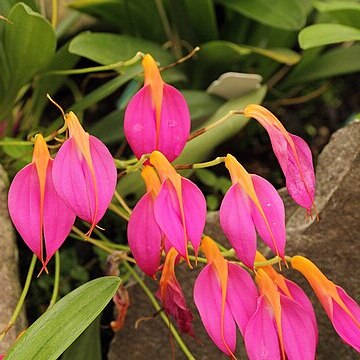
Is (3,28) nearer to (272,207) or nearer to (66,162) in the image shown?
(66,162)

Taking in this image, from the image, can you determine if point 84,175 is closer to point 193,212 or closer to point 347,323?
point 193,212

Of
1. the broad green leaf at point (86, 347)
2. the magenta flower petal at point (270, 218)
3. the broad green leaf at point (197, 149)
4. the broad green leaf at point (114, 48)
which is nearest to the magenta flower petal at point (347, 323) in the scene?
the magenta flower petal at point (270, 218)

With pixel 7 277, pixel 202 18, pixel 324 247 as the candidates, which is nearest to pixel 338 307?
pixel 324 247

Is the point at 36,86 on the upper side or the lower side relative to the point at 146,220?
lower

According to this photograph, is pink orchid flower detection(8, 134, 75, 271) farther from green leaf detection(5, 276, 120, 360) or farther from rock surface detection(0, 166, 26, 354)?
rock surface detection(0, 166, 26, 354)

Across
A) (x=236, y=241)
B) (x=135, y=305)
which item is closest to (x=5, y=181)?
(x=135, y=305)
